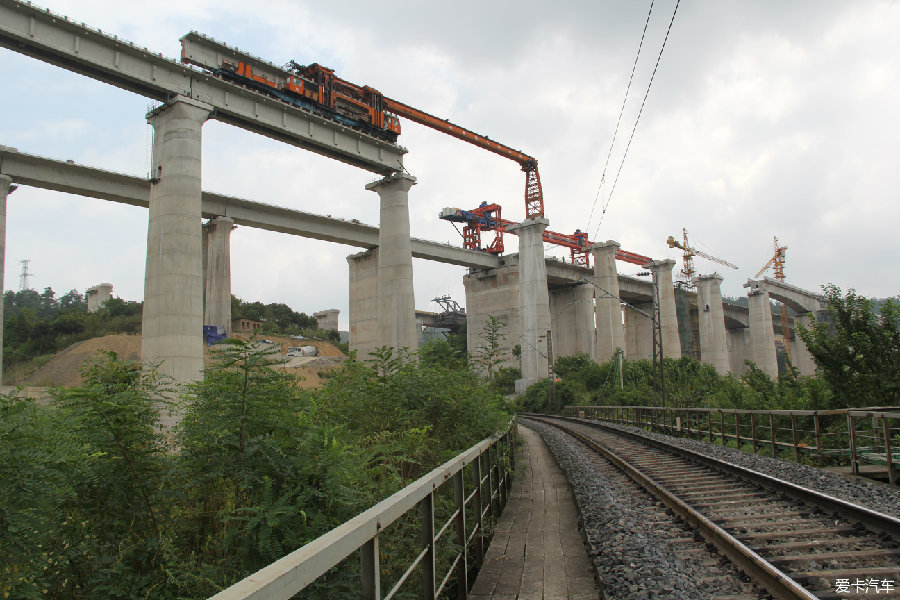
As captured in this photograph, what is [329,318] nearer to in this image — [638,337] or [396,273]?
[638,337]

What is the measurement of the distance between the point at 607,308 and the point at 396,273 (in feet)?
119

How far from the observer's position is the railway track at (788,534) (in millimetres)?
5016

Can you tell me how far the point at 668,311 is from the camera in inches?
3093

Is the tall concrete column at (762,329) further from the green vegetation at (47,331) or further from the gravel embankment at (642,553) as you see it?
the gravel embankment at (642,553)

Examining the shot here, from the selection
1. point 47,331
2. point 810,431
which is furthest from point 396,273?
point 47,331

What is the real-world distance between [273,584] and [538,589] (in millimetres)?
4081

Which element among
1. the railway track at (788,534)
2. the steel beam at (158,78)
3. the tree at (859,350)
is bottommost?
the railway track at (788,534)

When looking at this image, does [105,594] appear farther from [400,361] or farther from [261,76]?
[261,76]

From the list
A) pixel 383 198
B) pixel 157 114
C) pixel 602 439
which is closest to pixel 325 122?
pixel 383 198

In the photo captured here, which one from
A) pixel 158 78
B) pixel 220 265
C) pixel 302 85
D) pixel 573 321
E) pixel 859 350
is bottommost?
pixel 859 350

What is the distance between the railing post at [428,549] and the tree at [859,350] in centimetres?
1756

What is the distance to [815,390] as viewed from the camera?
18062 millimetres

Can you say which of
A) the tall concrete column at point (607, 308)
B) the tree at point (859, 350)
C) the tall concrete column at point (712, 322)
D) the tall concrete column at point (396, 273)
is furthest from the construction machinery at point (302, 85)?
the tall concrete column at point (712, 322)

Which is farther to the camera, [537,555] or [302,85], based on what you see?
[302,85]
